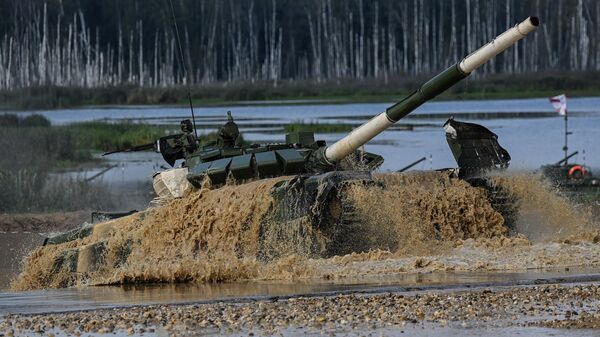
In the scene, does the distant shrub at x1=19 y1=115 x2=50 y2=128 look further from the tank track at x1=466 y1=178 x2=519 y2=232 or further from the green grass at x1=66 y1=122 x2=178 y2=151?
the tank track at x1=466 y1=178 x2=519 y2=232

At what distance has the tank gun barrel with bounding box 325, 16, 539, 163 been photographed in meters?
22.1

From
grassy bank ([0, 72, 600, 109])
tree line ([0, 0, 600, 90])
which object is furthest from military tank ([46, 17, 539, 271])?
tree line ([0, 0, 600, 90])

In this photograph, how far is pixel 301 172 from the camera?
2442cm

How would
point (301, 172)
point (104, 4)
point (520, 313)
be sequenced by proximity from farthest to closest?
point (104, 4), point (301, 172), point (520, 313)

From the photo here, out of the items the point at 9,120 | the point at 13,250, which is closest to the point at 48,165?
the point at 9,120

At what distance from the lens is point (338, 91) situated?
9594cm

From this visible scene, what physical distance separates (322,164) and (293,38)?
308 feet

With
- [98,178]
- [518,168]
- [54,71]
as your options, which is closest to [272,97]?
[54,71]

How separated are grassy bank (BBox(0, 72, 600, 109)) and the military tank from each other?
54.7 meters

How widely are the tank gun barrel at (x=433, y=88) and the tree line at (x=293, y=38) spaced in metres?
79.0

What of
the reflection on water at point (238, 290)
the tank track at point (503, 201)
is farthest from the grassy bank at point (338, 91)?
the reflection on water at point (238, 290)

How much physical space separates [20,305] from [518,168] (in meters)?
10.0

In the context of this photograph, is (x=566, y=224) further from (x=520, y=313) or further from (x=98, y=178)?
(x=98, y=178)

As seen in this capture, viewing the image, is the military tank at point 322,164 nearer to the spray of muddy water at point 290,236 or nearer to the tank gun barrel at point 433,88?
the tank gun barrel at point 433,88
